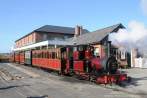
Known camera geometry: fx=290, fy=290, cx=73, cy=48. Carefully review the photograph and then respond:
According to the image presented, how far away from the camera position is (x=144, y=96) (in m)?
→ 14.8

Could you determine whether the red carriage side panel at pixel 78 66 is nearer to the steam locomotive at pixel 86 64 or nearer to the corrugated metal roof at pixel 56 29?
the steam locomotive at pixel 86 64

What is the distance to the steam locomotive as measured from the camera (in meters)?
19.5

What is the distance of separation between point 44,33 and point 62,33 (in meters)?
5.74

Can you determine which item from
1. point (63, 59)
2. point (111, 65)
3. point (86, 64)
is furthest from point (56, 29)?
point (111, 65)

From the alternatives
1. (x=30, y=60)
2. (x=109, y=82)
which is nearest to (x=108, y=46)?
(x=109, y=82)

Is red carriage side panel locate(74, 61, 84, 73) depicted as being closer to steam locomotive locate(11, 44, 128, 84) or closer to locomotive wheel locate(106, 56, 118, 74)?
steam locomotive locate(11, 44, 128, 84)

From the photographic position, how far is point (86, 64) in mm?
21531

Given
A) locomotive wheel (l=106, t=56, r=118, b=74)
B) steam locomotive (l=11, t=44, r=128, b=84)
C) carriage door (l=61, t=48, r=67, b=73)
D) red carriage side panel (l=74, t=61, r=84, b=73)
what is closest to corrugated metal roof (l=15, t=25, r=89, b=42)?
steam locomotive (l=11, t=44, r=128, b=84)

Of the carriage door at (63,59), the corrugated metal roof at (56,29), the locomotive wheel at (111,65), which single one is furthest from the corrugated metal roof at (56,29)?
the locomotive wheel at (111,65)

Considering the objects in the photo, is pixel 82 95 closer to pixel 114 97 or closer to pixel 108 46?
pixel 114 97

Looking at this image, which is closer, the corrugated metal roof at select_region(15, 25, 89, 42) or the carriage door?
the carriage door

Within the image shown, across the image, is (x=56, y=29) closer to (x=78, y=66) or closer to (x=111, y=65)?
(x=78, y=66)

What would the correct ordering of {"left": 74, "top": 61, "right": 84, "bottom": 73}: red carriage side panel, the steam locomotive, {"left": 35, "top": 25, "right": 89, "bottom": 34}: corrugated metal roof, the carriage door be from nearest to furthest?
the steam locomotive < {"left": 74, "top": 61, "right": 84, "bottom": 73}: red carriage side panel < the carriage door < {"left": 35, "top": 25, "right": 89, "bottom": 34}: corrugated metal roof

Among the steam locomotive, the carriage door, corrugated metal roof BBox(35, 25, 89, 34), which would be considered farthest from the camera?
corrugated metal roof BBox(35, 25, 89, 34)
